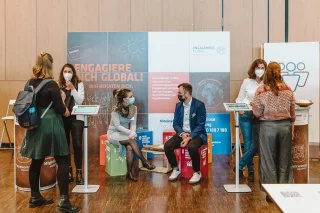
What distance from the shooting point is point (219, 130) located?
20.4ft

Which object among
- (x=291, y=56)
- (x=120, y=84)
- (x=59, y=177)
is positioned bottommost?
(x=59, y=177)

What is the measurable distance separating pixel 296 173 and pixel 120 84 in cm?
328

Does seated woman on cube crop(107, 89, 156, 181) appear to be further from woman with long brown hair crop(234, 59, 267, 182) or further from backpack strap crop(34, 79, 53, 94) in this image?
backpack strap crop(34, 79, 53, 94)

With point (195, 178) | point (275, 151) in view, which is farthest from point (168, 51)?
point (275, 151)

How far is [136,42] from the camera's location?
6.27 metres

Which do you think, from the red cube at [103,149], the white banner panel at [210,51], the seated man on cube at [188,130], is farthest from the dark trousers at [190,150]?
the white banner panel at [210,51]

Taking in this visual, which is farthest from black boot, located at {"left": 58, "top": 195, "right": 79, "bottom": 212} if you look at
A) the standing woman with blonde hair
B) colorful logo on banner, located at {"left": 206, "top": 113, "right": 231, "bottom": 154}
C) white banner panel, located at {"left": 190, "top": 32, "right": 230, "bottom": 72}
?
white banner panel, located at {"left": 190, "top": 32, "right": 230, "bottom": 72}

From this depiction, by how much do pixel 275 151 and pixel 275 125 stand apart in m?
0.28

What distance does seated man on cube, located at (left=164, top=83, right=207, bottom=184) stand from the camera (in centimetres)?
466

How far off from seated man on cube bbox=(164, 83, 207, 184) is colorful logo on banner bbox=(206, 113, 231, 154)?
142 cm

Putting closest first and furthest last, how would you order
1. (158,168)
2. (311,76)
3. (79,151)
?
(79,151)
(158,168)
(311,76)

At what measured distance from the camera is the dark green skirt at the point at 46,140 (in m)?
3.42

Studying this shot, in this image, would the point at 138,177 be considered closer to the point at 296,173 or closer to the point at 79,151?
the point at 79,151

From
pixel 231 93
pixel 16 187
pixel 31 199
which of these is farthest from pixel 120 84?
pixel 31 199
